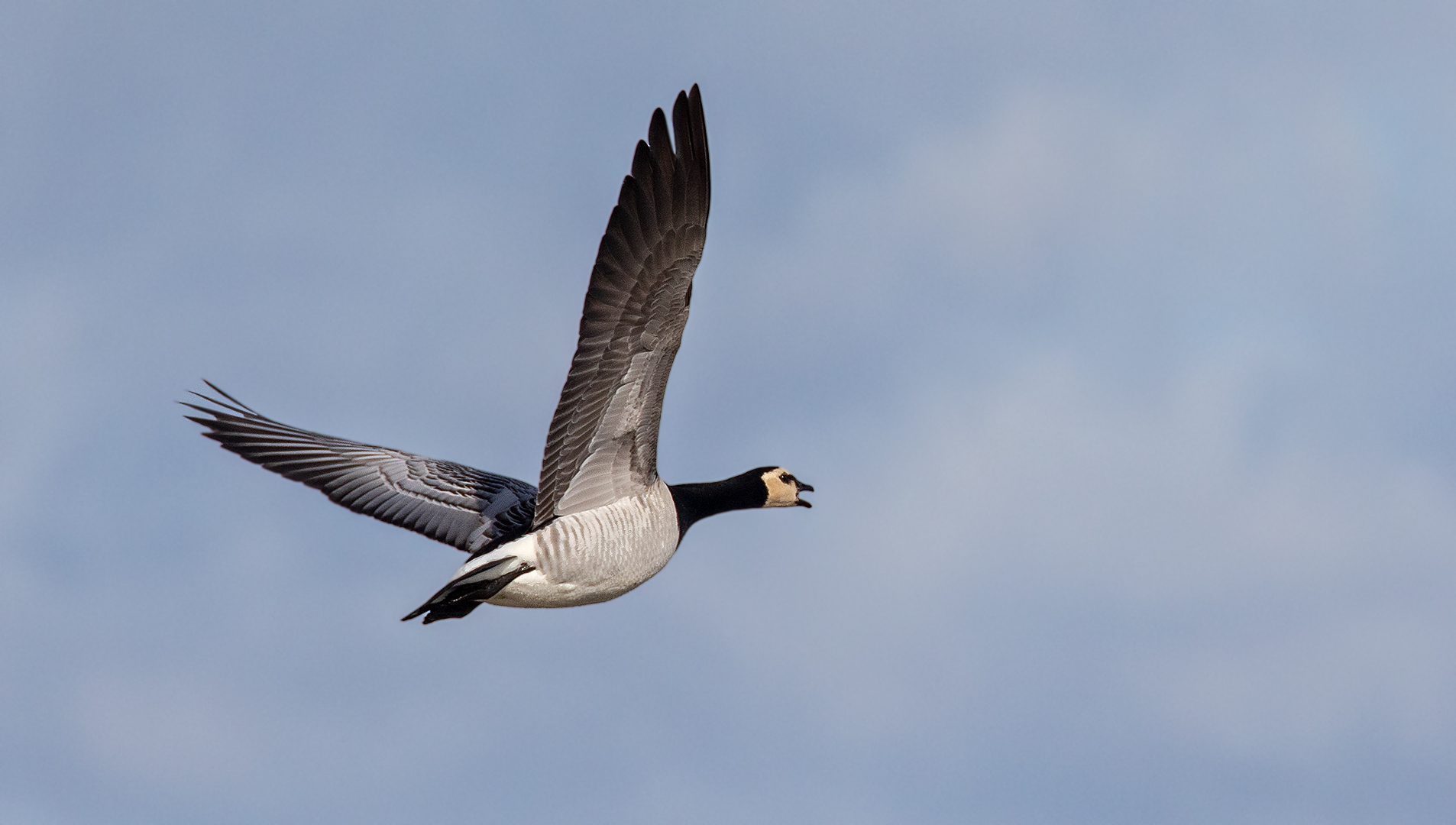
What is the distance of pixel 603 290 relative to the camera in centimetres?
1155

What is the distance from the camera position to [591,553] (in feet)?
42.7

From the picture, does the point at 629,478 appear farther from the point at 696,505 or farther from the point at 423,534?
the point at 423,534

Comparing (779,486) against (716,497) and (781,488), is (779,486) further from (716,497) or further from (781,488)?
(716,497)

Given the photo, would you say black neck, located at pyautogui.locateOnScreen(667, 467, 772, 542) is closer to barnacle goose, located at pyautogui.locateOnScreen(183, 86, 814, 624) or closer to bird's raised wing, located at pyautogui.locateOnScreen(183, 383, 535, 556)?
barnacle goose, located at pyautogui.locateOnScreen(183, 86, 814, 624)

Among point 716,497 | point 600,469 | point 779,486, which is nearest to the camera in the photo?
point 600,469

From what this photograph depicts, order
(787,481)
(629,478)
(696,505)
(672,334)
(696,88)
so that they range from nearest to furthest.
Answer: (696,88) < (672,334) < (629,478) < (696,505) < (787,481)

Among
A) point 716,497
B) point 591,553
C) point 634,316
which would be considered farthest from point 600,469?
point 716,497

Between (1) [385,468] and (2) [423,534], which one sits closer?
(2) [423,534]

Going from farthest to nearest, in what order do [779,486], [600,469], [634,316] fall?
[779,486] → [600,469] → [634,316]

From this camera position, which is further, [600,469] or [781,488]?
[781,488]

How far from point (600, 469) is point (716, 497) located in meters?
2.68

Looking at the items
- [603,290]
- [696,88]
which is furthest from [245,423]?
[696,88]

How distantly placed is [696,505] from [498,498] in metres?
2.25

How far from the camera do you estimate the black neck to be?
576 inches
